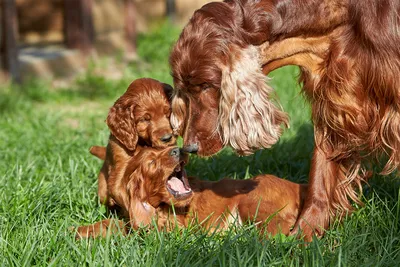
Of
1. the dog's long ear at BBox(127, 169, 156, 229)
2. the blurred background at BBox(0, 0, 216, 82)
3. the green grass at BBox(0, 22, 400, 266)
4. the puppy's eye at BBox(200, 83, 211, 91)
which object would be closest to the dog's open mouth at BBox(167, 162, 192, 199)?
the dog's long ear at BBox(127, 169, 156, 229)

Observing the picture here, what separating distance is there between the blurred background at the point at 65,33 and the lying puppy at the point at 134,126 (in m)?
3.61

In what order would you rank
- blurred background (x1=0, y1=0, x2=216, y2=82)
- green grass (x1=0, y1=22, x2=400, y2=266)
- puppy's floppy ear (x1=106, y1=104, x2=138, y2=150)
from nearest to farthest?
green grass (x1=0, y1=22, x2=400, y2=266)
puppy's floppy ear (x1=106, y1=104, x2=138, y2=150)
blurred background (x1=0, y1=0, x2=216, y2=82)

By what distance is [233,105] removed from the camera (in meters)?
3.12

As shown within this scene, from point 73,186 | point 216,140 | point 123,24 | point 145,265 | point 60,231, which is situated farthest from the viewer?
point 123,24

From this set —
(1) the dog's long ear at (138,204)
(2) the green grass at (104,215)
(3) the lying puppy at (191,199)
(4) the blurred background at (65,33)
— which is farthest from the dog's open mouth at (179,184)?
(4) the blurred background at (65,33)

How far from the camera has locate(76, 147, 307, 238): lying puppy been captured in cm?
325

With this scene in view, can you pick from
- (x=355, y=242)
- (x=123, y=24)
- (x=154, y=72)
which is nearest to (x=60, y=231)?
(x=355, y=242)

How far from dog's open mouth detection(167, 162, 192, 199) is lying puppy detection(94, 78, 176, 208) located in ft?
0.60

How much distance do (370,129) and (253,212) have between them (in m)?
0.67

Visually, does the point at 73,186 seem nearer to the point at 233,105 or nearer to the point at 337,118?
the point at 233,105

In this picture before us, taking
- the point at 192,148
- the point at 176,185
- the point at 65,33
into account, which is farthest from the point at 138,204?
the point at 65,33

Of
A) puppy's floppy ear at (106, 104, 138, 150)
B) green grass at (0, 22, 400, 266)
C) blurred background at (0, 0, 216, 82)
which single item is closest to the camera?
green grass at (0, 22, 400, 266)

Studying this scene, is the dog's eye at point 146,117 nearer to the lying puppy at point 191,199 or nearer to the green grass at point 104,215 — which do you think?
the lying puppy at point 191,199

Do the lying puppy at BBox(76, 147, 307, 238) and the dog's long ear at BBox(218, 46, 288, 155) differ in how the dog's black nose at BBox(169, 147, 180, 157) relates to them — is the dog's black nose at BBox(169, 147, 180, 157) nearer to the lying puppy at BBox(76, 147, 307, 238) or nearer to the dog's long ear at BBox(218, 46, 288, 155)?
the lying puppy at BBox(76, 147, 307, 238)
